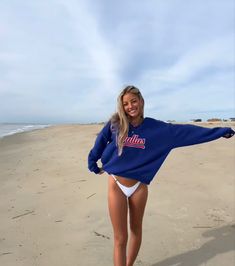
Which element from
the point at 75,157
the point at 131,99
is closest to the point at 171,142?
the point at 131,99

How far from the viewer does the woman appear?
10.8 ft

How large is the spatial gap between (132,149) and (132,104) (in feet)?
1.46

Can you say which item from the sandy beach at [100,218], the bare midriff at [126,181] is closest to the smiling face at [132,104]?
the bare midriff at [126,181]

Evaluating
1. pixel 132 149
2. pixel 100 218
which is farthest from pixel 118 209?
pixel 100 218

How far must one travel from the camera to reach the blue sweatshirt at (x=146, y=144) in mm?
3283

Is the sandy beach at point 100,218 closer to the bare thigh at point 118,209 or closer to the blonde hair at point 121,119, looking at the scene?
the bare thigh at point 118,209

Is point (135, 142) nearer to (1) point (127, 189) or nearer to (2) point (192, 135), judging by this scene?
(1) point (127, 189)

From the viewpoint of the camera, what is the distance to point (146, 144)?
330 centimetres

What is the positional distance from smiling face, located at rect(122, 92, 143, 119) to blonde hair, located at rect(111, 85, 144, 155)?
0.03 m

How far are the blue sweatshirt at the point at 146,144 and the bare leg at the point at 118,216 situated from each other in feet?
0.63

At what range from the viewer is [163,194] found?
5.96m

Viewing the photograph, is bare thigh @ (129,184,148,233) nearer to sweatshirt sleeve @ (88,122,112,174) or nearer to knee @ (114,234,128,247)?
knee @ (114,234,128,247)

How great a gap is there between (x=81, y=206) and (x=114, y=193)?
2.27 metres

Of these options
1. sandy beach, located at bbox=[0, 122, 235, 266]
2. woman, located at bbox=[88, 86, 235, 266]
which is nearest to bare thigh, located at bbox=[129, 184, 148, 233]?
woman, located at bbox=[88, 86, 235, 266]
